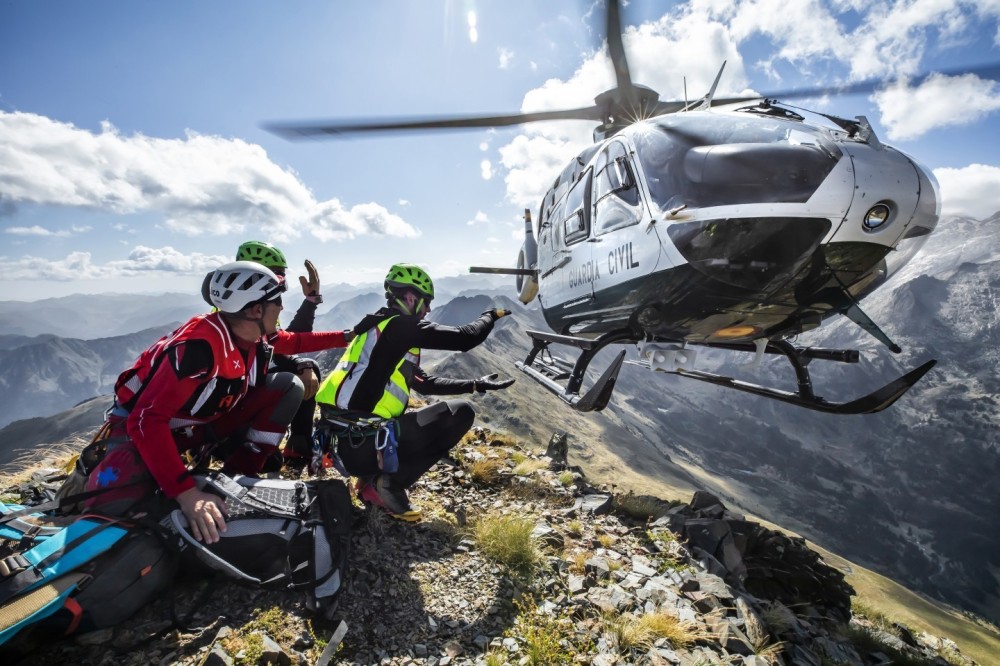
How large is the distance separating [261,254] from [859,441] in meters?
155

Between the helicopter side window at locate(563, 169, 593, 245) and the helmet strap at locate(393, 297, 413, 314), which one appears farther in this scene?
the helicopter side window at locate(563, 169, 593, 245)

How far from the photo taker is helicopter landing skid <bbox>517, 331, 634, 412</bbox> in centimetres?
512

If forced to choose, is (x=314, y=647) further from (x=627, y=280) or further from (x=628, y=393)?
(x=628, y=393)

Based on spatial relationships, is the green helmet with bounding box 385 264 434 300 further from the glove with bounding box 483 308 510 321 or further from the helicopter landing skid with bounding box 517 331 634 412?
the helicopter landing skid with bounding box 517 331 634 412

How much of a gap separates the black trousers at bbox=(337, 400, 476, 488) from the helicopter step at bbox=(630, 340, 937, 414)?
252 cm

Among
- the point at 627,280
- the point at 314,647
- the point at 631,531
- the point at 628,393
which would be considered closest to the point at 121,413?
the point at 314,647

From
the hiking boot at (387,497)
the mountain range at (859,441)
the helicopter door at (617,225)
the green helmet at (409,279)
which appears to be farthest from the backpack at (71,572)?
the mountain range at (859,441)

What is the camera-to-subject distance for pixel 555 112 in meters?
7.38

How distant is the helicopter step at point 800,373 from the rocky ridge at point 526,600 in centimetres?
205

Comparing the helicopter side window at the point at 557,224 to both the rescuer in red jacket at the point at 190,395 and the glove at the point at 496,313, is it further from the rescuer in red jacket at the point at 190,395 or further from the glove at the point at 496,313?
the rescuer in red jacket at the point at 190,395

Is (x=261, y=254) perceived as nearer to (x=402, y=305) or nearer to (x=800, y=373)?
(x=402, y=305)

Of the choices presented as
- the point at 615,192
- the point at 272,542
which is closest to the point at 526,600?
the point at 272,542

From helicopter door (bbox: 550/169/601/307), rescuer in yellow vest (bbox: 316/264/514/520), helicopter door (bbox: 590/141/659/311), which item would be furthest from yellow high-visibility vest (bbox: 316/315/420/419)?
helicopter door (bbox: 550/169/601/307)

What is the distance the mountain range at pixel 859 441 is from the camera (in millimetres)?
82062
